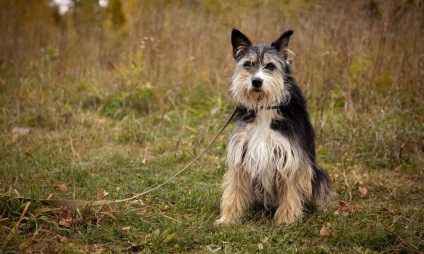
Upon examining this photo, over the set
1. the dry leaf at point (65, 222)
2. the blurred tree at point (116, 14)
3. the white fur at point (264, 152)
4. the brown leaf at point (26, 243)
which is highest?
the blurred tree at point (116, 14)

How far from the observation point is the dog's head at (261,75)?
3492 mm

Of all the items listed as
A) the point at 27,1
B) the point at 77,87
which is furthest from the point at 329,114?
the point at 27,1

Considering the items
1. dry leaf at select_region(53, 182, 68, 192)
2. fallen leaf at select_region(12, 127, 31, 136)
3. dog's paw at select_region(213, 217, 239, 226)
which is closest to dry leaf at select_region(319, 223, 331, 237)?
dog's paw at select_region(213, 217, 239, 226)

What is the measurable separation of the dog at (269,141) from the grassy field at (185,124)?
20cm

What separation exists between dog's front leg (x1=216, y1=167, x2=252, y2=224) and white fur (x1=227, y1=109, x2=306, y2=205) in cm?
9

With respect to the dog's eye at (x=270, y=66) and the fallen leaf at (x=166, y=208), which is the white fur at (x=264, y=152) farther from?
the fallen leaf at (x=166, y=208)

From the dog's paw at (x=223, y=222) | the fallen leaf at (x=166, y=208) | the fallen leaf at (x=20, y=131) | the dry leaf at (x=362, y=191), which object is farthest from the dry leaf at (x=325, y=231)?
the fallen leaf at (x=20, y=131)

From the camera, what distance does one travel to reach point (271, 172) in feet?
11.6

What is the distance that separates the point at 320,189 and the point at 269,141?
2.55 feet

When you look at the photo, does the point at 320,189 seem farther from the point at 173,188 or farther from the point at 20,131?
the point at 20,131

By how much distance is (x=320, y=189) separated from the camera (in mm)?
3826

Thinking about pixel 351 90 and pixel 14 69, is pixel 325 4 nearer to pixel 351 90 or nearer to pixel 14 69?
pixel 351 90

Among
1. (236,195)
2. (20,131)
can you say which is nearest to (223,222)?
(236,195)

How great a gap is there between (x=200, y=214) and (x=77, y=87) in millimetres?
4953
